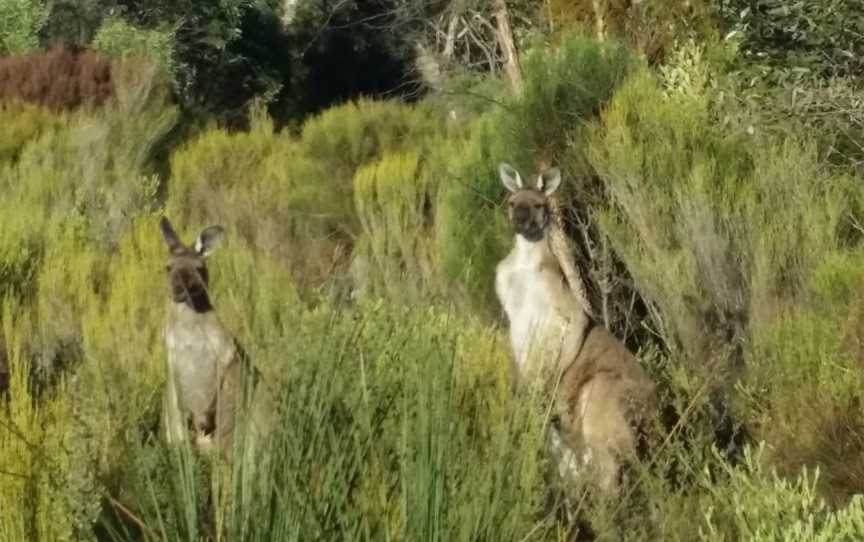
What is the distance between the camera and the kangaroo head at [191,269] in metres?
6.12

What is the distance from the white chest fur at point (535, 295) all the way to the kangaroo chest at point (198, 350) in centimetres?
126

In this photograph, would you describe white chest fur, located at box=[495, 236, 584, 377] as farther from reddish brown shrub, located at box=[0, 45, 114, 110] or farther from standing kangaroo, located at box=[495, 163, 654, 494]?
reddish brown shrub, located at box=[0, 45, 114, 110]

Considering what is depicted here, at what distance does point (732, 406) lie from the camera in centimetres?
609

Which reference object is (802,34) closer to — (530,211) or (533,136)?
(533,136)

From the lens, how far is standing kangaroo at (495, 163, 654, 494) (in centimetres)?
551

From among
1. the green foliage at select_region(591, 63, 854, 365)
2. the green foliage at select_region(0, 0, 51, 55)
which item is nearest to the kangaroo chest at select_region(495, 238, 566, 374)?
the green foliage at select_region(591, 63, 854, 365)

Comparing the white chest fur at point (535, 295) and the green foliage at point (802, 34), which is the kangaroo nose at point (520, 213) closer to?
the white chest fur at point (535, 295)

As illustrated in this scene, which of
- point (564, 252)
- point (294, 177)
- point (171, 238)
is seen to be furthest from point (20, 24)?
point (171, 238)

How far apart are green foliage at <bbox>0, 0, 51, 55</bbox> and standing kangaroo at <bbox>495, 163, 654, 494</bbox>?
15.4 m

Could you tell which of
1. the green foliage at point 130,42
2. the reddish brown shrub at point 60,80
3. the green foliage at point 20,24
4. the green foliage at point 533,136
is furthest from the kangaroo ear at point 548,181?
the green foliage at point 20,24

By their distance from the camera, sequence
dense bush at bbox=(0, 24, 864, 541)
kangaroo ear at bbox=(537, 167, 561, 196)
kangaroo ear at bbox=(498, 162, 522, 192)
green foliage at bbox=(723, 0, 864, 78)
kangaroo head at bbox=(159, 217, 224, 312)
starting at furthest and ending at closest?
green foliage at bbox=(723, 0, 864, 78)
kangaroo ear at bbox=(498, 162, 522, 192)
kangaroo ear at bbox=(537, 167, 561, 196)
kangaroo head at bbox=(159, 217, 224, 312)
dense bush at bbox=(0, 24, 864, 541)

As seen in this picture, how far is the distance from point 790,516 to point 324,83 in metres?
23.1

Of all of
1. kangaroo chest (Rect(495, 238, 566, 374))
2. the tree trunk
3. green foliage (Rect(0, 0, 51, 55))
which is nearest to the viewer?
kangaroo chest (Rect(495, 238, 566, 374))

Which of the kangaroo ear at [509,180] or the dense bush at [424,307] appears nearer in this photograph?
the dense bush at [424,307]
